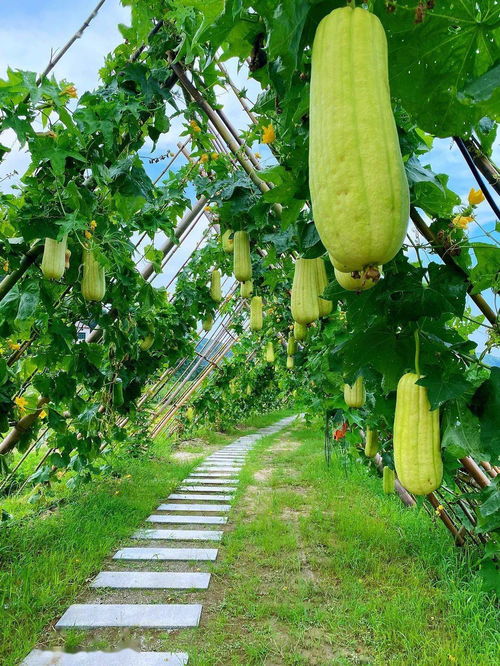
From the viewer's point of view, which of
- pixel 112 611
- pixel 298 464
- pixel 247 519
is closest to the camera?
pixel 112 611

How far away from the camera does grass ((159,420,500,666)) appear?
2.40m

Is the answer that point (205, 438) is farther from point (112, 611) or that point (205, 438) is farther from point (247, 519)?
point (112, 611)

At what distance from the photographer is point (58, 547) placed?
351 cm

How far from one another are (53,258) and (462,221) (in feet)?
6.02

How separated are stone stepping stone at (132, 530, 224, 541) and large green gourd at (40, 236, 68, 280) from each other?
2.65m

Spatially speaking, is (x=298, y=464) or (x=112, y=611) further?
(x=298, y=464)

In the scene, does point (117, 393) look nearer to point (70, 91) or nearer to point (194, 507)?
point (194, 507)

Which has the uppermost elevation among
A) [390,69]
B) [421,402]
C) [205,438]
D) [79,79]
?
[79,79]

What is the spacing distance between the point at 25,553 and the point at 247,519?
2088 millimetres

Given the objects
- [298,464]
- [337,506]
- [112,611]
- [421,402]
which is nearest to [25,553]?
[112,611]

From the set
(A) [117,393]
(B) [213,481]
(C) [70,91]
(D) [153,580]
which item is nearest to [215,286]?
(A) [117,393]

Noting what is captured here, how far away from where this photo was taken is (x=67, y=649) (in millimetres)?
2348

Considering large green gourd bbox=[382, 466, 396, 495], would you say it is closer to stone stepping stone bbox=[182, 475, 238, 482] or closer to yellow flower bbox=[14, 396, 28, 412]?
yellow flower bbox=[14, 396, 28, 412]

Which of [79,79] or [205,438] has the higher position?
[79,79]
